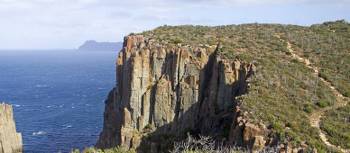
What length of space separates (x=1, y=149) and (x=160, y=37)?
2568 cm

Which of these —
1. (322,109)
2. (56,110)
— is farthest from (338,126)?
(56,110)

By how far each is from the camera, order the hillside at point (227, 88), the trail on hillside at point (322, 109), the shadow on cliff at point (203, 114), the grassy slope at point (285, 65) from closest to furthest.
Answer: the trail on hillside at point (322, 109), the grassy slope at point (285, 65), the hillside at point (227, 88), the shadow on cliff at point (203, 114)

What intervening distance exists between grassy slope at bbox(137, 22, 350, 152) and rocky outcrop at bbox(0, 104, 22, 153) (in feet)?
72.6

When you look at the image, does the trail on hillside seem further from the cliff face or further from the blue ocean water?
Answer: the blue ocean water

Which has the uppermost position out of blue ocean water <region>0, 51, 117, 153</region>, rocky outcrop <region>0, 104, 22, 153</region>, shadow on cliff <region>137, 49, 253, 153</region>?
shadow on cliff <region>137, 49, 253, 153</region>

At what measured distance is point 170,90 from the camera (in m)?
56.5

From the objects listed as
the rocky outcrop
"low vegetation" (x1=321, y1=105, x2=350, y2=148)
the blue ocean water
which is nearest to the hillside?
"low vegetation" (x1=321, y1=105, x2=350, y2=148)

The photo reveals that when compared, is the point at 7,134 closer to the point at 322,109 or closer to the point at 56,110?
the point at 322,109

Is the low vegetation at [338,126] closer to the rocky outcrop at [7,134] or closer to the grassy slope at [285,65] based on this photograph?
the grassy slope at [285,65]

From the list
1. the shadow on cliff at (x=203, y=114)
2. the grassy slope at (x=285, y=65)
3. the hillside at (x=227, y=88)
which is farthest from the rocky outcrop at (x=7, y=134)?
the grassy slope at (x=285, y=65)

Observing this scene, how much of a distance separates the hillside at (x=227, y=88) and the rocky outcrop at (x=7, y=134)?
36.0 feet

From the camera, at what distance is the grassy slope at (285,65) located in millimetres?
37194

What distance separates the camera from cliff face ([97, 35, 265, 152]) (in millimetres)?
51688

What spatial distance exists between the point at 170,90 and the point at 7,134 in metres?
23.0
